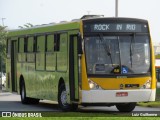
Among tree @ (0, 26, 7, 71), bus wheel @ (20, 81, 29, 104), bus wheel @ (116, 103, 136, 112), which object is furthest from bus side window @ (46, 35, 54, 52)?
tree @ (0, 26, 7, 71)

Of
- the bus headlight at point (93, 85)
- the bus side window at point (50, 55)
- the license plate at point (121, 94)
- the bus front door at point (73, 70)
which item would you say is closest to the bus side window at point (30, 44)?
the bus side window at point (50, 55)

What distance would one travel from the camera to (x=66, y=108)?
71.3ft

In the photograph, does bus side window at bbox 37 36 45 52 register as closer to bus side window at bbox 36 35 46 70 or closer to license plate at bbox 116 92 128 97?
bus side window at bbox 36 35 46 70

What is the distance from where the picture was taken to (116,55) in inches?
803

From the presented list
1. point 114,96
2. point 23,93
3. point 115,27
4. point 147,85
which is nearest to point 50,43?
point 115,27

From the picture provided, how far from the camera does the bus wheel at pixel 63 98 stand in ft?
71.3

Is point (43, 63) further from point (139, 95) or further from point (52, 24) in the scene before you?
point (139, 95)

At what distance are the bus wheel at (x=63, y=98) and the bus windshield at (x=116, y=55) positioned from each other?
75.3 inches

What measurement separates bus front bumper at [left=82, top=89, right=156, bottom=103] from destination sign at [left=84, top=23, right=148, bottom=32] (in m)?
1.92

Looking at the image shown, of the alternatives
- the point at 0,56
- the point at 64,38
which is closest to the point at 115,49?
the point at 64,38

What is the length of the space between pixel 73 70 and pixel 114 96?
1.68m

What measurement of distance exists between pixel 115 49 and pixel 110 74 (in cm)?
79

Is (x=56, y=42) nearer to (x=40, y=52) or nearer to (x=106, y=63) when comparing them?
(x=40, y=52)

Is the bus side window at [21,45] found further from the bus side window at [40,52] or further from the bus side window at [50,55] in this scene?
the bus side window at [50,55]
